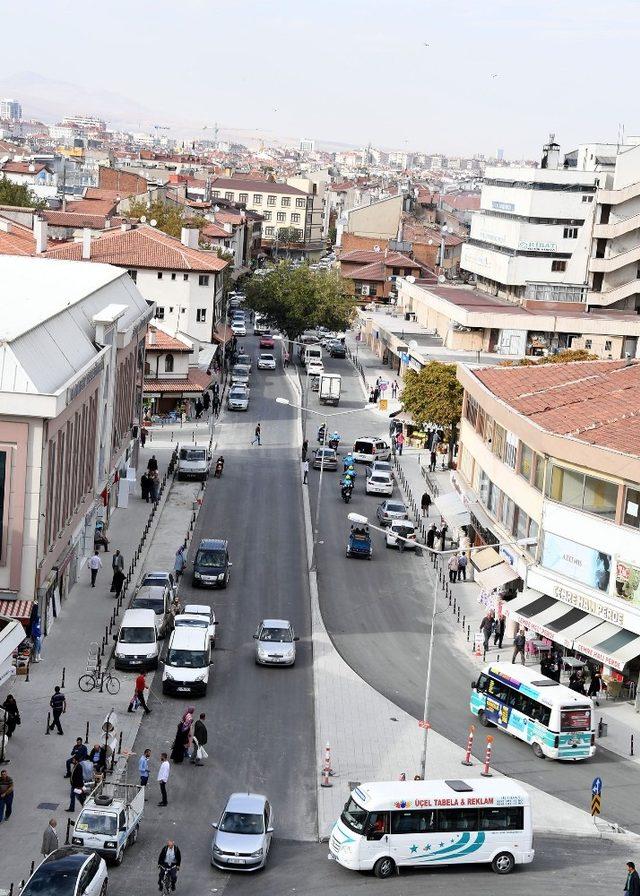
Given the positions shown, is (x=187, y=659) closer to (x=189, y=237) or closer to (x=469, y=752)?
(x=469, y=752)

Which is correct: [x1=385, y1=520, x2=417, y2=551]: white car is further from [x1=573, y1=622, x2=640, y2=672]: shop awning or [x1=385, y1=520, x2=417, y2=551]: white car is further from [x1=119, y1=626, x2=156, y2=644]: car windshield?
[x1=119, y1=626, x2=156, y2=644]: car windshield

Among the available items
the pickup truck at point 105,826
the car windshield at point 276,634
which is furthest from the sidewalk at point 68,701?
the car windshield at point 276,634

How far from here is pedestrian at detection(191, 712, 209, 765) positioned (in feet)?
132

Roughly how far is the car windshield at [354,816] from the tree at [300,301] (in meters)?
93.1

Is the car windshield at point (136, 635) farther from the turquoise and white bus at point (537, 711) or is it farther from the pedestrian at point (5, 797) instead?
the pedestrian at point (5, 797)

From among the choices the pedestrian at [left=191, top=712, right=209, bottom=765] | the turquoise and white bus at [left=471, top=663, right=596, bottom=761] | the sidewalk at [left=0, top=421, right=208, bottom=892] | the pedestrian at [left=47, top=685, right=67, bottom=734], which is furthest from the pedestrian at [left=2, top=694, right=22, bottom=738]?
the turquoise and white bus at [left=471, top=663, right=596, bottom=761]

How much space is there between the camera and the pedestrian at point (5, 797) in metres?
34.5

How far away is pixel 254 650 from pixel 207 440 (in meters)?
37.6

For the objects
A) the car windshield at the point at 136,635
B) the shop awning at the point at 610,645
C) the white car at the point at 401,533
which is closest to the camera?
the shop awning at the point at 610,645

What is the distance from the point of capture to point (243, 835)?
33.8 m

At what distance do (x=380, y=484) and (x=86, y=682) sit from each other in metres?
35.4

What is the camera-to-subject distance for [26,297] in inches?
2259

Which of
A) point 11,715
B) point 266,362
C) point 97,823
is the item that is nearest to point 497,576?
point 11,715

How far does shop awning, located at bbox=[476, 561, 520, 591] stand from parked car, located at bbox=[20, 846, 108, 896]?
85.7 ft
